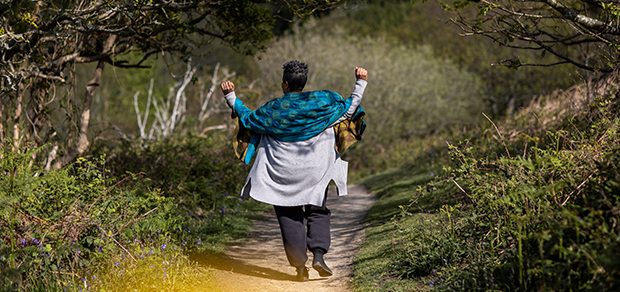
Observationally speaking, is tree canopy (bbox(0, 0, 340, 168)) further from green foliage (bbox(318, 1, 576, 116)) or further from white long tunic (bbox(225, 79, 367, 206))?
green foliage (bbox(318, 1, 576, 116))

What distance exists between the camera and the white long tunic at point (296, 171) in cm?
432

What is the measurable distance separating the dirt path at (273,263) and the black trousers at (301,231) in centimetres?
28

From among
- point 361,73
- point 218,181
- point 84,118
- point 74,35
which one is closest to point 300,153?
point 361,73

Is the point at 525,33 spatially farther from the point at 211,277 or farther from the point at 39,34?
the point at 39,34

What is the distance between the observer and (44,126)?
6945mm

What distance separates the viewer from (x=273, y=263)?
502cm

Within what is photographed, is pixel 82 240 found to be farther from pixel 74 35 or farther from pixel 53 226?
pixel 74 35

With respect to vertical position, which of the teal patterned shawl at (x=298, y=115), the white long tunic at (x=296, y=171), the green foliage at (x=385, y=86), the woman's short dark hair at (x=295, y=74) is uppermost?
the woman's short dark hair at (x=295, y=74)

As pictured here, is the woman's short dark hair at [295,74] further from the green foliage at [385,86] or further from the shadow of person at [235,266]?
the green foliage at [385,86]

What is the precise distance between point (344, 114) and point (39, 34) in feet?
11.8

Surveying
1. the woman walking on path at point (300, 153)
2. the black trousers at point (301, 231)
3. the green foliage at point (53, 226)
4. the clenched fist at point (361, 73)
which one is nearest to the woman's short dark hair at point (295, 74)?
the woman walking on path at point (300, 153)

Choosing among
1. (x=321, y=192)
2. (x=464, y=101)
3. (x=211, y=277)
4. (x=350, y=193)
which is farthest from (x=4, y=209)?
(x=464, y=101)

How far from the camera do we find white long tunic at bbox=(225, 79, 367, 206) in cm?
432

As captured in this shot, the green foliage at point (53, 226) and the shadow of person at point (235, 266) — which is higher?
the green foliage at point (53, 226)
